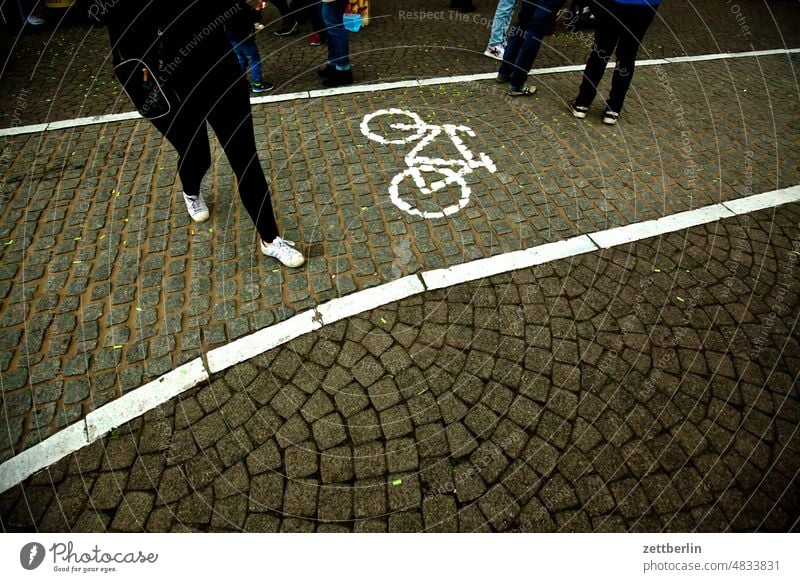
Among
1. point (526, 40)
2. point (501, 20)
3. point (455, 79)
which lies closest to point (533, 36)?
point (526, 40)

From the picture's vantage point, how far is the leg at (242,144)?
293 centimetres

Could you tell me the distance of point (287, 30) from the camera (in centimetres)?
858

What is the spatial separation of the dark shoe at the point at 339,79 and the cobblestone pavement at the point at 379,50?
247mm

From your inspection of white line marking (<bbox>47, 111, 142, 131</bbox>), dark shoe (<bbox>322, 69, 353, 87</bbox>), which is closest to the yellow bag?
dark shoe (<bbox>322, 69, 353, 87</bbox>)

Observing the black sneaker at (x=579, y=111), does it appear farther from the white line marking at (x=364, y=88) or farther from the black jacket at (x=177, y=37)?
the black jacket at (x=177, y=37)

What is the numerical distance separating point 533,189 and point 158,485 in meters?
4.63

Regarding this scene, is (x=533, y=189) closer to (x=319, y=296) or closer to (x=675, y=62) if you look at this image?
(x=319, y=296)

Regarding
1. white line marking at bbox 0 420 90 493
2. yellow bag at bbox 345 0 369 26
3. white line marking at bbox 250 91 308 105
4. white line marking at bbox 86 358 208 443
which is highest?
yellow bag at bbox 345 0 369 26

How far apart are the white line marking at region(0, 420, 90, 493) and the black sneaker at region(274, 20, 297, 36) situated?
8495mm

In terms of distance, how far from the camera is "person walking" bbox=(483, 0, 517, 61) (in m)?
7.06

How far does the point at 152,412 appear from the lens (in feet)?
9.73

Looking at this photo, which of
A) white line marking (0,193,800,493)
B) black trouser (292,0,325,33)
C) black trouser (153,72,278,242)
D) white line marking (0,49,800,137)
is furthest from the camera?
black trouser (292,0,325,33)

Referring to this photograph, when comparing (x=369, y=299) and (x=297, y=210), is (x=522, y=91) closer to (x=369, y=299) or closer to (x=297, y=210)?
(x=297, y=210)

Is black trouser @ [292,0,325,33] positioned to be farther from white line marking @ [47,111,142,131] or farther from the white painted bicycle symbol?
white line marking @ [47,111,142,131]
